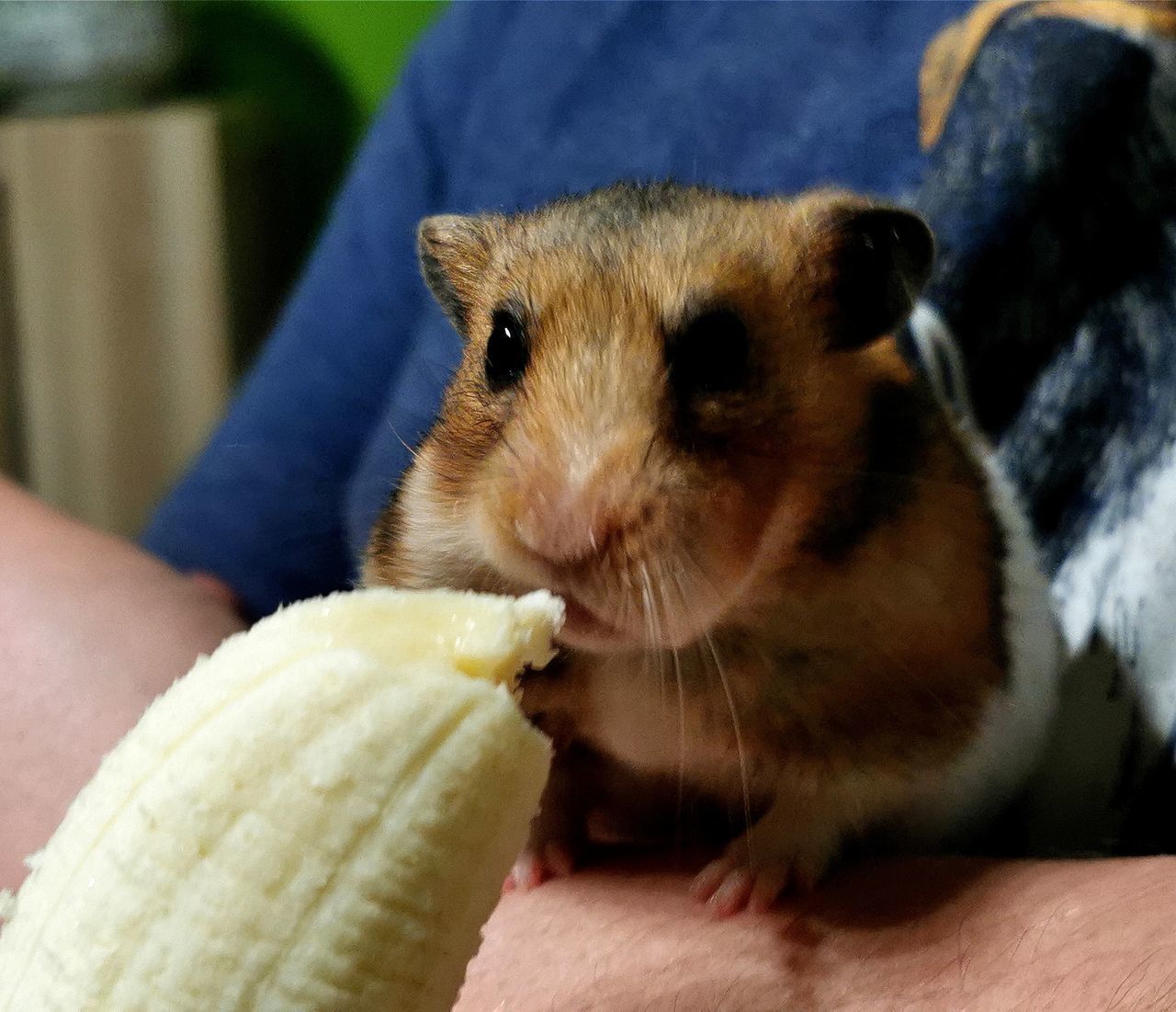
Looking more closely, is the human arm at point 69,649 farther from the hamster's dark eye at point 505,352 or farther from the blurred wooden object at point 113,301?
the blurred wooden object at point 113,301

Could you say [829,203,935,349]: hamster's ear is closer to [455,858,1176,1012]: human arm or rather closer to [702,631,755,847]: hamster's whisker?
[702,631,755,847]: hamster's whisker

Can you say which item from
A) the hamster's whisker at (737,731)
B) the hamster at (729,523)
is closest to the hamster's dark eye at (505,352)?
the hamster at (729,523)

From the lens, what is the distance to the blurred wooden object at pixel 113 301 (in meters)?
2.68

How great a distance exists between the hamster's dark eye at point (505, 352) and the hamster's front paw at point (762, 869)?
0.39 m

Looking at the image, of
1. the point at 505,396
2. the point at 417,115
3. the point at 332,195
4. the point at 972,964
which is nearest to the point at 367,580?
the point at 505,396

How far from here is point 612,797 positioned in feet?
3.51

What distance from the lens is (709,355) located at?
2.70 ft

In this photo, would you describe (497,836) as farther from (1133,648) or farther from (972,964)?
(1133,648)

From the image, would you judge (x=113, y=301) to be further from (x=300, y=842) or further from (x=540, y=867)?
(x=300, y=842)

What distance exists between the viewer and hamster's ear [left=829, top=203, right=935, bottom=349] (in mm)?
894

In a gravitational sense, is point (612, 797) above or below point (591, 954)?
below

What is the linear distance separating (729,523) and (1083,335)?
607mm

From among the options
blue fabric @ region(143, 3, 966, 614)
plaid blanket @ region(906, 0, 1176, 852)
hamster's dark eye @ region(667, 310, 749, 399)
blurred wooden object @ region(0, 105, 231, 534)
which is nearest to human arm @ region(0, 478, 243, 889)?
blue fabric @ region(143, 3, 966, 614)

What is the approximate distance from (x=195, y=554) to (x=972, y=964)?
124 cm
